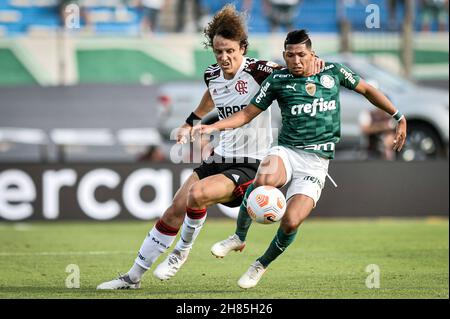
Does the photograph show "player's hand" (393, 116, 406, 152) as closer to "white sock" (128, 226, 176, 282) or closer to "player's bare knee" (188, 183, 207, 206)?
"player's bare knee" (188, 183, 207, 206)

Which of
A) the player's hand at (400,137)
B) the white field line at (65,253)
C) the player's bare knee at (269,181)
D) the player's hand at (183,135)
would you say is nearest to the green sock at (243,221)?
the player's bare knee at (269,181)

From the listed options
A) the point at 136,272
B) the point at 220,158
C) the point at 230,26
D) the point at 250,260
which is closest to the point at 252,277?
the point at 136,272

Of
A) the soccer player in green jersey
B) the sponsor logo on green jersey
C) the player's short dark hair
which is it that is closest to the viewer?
the player's short dark hair

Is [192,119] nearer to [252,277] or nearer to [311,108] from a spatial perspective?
[311,108]

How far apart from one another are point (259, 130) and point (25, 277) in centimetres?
253

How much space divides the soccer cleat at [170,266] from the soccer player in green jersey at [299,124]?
532 mm

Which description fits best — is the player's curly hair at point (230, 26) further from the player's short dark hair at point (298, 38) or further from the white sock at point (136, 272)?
the white sock at point (136, 272)

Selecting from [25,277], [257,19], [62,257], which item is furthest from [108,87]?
[25,277]

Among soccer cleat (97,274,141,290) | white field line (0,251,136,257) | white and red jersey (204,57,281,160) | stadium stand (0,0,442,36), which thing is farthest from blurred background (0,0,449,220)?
soccer cleat (97,274,141,290)

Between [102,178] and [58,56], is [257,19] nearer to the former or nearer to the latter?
[58,56]

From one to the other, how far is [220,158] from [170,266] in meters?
1.01

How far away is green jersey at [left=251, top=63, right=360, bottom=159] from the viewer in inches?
297

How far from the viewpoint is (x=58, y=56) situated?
1792cm

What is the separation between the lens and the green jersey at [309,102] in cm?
755
